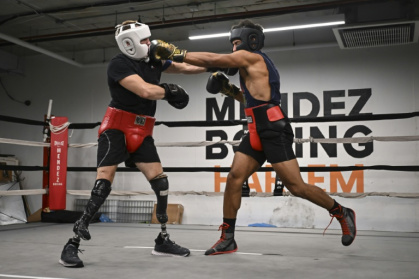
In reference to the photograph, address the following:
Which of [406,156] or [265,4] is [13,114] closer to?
[265,4]

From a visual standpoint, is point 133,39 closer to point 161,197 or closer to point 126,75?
point 126,75


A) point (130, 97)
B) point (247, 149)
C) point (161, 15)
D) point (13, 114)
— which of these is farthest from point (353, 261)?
point (13, 114)

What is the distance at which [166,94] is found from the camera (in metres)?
2.22

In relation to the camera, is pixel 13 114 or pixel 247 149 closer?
pixel 247 149

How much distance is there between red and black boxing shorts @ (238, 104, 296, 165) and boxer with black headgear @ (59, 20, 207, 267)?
1.42 ft

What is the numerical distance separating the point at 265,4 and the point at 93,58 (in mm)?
2896

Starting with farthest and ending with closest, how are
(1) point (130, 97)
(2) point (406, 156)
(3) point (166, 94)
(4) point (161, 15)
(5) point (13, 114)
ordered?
(5) point (13, 114), (4) point (161, 15), (2) point (406, 156), (1) point (130, 97), (3) point (166, 94)

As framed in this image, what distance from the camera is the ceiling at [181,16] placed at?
14.9ft

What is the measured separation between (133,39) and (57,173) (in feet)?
9.18

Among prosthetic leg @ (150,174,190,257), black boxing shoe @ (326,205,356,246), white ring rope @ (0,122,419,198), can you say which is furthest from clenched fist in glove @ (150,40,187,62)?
white ring rope @ (0,122,419,198)

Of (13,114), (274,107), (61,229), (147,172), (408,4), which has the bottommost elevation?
(61,229)

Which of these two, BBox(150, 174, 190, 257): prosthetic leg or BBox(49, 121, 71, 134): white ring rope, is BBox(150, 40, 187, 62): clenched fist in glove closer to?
BBox(150, 174, 190, 257): prosthetic leg

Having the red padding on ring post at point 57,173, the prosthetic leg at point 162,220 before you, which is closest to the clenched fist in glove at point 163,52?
the prosthetic leg at point 162,220

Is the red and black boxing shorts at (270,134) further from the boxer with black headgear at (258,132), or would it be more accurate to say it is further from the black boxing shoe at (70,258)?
the black boxing shoe at (70,258)
